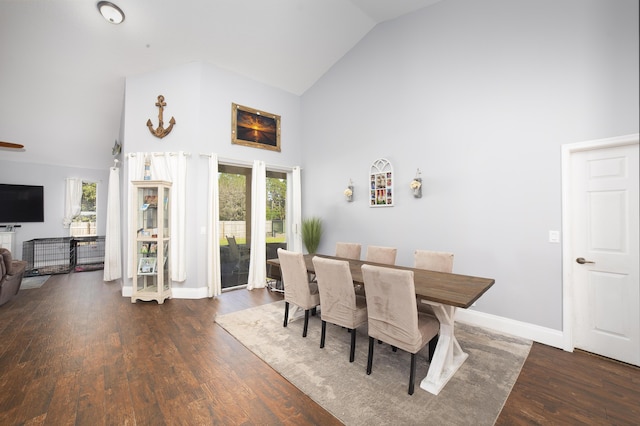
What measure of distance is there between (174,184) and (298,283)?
2.72 m

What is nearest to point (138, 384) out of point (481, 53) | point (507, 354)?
point (507, 354)

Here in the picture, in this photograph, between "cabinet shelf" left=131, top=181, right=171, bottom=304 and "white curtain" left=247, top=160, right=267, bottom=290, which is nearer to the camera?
"cabinet shelf" left=131, top=181, right=171, bottom=304

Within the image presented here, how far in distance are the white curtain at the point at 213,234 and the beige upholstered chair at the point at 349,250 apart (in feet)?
6.60

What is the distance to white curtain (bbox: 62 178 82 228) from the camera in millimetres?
6680

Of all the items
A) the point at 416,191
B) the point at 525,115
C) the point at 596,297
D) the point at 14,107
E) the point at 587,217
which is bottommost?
the point at 596,297

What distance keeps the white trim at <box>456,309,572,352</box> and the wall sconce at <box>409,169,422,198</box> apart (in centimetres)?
158

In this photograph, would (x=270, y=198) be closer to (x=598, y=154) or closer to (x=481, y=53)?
(x=481, y=53)

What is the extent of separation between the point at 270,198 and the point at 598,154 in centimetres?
458

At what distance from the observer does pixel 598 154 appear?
8.04ft

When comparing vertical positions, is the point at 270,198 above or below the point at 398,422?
above

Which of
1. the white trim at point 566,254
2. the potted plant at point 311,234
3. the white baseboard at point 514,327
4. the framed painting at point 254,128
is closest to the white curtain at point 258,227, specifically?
the framed painting at point 254,128

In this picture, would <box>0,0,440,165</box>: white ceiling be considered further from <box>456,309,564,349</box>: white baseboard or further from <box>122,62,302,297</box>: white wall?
<box>456,309,564,349</box>: white baseboard

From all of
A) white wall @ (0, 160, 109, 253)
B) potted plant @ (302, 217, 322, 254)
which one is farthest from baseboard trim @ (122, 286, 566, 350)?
white wall @ (0, 160, 109, 253)

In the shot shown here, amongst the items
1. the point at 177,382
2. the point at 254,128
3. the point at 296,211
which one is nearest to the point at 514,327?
the point at 177,382
